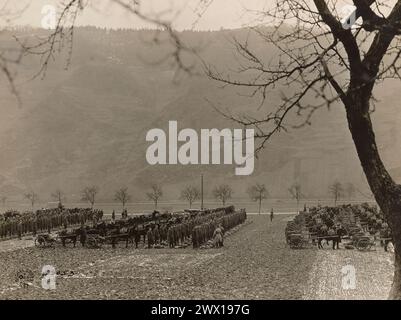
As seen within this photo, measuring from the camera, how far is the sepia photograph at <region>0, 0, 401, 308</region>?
621cm

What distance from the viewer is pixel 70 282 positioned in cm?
1546

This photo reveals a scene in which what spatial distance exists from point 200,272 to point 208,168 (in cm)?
10465

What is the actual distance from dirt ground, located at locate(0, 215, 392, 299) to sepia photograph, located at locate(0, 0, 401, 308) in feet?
0.26

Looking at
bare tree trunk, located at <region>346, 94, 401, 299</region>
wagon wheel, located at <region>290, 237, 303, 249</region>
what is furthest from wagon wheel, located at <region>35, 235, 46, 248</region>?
bare tree trunk, located at <region>346, 94, 401, 299</region>

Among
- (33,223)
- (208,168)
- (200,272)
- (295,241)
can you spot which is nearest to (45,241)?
(33,223)

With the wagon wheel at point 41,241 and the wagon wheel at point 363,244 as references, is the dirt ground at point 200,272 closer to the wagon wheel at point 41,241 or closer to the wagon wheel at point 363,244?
the wagon wheel at point 363,244

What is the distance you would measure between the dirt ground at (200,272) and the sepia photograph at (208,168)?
8 cm

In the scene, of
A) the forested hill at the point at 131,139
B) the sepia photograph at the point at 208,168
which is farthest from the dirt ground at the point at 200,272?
the forested hill at the point at 131,139

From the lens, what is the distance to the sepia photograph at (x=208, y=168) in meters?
6.21

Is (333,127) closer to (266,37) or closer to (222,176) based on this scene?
(222,176)

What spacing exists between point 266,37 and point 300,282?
9.26 metres

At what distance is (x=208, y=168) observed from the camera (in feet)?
399

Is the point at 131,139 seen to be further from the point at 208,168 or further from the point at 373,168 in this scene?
the point at 373,168
